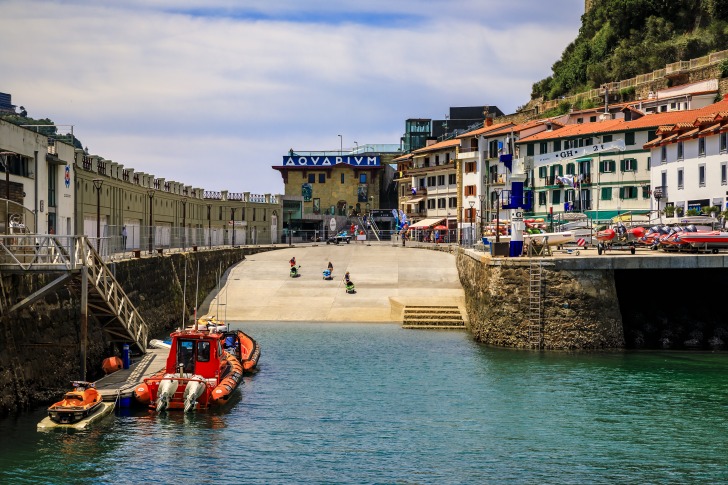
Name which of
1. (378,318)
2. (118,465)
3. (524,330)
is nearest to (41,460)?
(118,465)

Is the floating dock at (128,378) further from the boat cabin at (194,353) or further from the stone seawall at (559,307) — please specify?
the stone seawall at (559,307)

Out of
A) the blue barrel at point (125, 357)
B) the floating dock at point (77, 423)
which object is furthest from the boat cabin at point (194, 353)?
the floating dock at point (77, 423)

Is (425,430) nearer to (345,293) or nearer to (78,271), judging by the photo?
(78,271)

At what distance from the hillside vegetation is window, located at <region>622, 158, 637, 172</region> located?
3547 cm

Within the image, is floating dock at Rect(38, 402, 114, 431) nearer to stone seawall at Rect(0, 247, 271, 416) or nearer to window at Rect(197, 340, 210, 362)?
stone seawall at Rect(0, 247, 271, 416)

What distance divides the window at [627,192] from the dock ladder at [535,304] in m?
43.8

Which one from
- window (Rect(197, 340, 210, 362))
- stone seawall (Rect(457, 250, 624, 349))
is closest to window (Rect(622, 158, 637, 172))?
stone seawall (Rect(457, 250, 624, 349))

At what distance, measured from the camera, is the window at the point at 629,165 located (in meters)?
91.1

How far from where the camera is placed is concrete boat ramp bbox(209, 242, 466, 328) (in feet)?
224

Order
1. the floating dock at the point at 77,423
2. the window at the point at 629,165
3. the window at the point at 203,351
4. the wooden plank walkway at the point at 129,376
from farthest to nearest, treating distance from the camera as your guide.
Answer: the window at the point at 629,165 < the window at the point at 203,351 < the wooden plank walkway at the point at 129,376 < the floating dock at the point at 77,423

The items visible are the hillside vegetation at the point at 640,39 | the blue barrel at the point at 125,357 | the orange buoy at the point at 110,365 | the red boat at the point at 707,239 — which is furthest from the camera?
the hillside vegetation at the point at 640,39

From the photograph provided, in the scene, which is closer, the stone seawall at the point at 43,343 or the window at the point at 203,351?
the stone seawall at the point at 43,343

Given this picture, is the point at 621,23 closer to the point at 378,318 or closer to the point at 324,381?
the point at 378,318

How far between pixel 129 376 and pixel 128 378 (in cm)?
41
